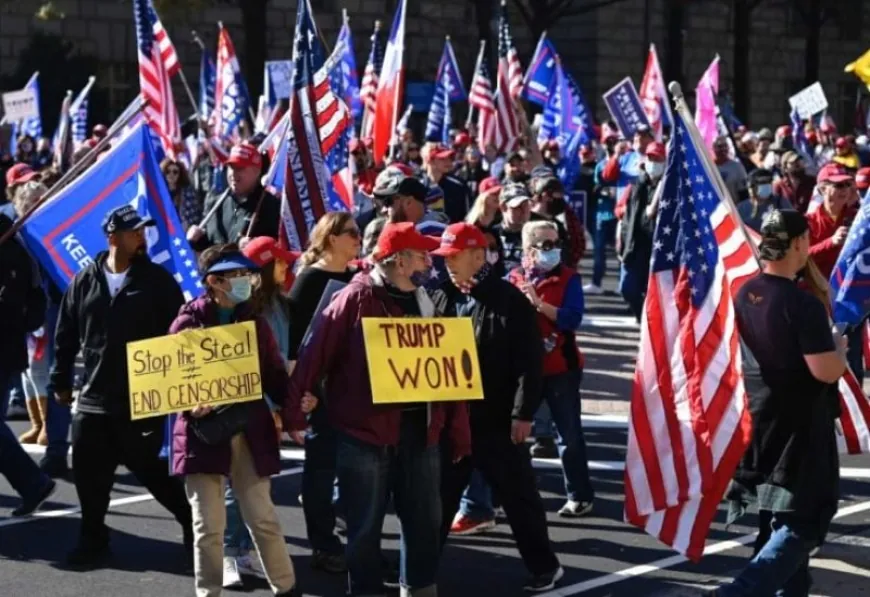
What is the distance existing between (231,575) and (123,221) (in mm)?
1762

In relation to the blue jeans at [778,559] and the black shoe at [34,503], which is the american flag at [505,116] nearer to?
the black shoe at [34,503]

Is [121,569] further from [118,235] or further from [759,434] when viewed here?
[759,434]

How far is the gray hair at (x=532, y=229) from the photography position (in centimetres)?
927

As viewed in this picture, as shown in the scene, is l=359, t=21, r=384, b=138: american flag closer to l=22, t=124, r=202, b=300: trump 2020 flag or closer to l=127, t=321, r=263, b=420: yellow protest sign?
l=22, t=124, r=202, b=300: trump 2020 flag

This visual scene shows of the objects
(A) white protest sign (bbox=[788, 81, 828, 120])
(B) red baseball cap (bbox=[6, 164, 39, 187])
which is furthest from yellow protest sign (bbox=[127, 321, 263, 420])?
(A) white protest sign (bbox=[788, 81, 828, 120])

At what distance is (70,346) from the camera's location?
8.49 m

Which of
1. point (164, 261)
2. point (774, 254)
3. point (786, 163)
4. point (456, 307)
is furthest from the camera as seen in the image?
point (786, 163)

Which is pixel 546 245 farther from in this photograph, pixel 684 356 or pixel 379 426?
pixel 379 426

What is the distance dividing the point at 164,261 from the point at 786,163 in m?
7.99

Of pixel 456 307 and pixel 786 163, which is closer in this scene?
pixel 456 307

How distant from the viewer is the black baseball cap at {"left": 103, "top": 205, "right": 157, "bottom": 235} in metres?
8.24

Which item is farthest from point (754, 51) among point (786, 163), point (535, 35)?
point (786, 163)

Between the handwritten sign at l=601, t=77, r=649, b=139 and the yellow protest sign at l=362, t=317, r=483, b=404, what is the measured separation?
14.3m

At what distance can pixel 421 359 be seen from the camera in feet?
23.5
